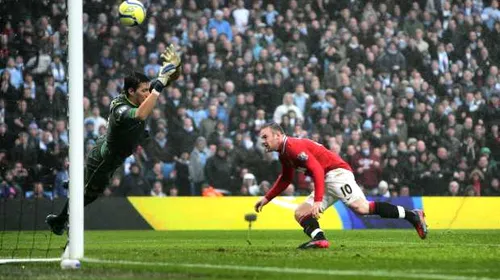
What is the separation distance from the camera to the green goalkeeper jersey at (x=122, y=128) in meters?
11.2

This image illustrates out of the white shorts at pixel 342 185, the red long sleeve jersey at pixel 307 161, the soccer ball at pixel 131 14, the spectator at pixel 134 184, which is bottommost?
the spectator at pixel 134 184

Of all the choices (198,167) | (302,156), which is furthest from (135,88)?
(198,167)

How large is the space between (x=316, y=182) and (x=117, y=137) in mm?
2255

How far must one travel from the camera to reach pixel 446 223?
2148 cm

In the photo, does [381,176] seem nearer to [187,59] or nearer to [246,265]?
[187,59]

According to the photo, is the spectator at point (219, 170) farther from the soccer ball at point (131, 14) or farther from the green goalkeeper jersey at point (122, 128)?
the soccer ball at point (131, 14)

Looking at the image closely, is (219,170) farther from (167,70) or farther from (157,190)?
(167,70)

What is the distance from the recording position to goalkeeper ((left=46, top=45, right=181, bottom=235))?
36.8 ft

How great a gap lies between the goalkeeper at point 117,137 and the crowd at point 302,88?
7.16 m

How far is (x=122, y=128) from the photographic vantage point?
38.2 feet

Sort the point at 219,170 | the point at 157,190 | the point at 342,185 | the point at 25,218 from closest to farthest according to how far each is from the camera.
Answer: the point at 342,185 < the point at 25,218 < the point at 157,190 < the point at 219,170

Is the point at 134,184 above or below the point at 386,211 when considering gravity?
below

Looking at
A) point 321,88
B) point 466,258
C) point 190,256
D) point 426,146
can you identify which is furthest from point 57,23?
point 466,258

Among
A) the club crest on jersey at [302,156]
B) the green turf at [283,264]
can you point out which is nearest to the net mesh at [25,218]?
the green turf at [283,264]
